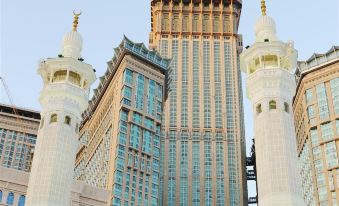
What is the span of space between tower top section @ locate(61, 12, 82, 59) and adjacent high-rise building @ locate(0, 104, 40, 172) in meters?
102

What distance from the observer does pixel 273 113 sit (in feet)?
139

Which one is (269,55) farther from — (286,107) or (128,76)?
(128,76)

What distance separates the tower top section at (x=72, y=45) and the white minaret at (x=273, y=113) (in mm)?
12994

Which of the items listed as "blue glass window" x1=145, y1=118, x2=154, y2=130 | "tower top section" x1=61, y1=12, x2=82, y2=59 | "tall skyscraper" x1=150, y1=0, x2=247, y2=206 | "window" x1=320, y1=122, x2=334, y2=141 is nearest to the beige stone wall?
"blue glass window" x1=145, y1=118, x2=154, y2=130

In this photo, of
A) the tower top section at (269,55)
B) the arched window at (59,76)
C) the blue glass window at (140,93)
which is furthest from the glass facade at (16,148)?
the tower top section at (269,55)

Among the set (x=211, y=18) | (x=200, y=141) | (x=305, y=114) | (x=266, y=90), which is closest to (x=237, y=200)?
(x=200, y=141)

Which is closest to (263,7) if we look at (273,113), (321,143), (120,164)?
(273,113)

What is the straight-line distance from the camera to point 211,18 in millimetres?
162000

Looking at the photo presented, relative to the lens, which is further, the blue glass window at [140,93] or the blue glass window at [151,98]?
the blue glass window at [151,98]

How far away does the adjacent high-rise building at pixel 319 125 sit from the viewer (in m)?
111

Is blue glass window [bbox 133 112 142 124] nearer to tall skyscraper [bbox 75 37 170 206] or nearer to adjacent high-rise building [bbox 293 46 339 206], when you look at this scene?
tall skyscraper [bbox 75 37 170 206]

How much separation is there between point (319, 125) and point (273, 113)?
7768cm

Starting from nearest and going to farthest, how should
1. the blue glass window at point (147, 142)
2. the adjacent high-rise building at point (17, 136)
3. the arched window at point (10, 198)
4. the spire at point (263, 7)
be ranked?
the spire at point (263, 7)
the arched window at point (10, 198)
the blue glass window at point (147, 142)
the adjacent high-rise building at point (17, 136)

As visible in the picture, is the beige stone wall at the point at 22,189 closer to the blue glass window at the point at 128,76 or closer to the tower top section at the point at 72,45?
the blue glass window at the point at 128,76
